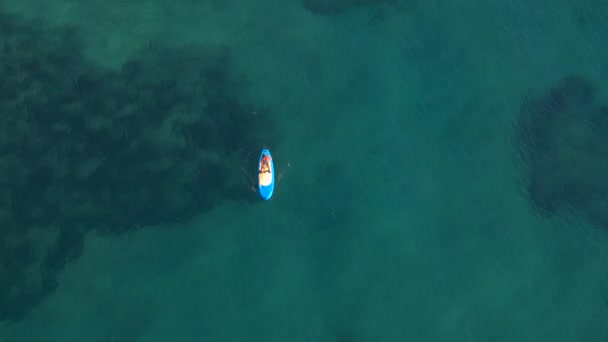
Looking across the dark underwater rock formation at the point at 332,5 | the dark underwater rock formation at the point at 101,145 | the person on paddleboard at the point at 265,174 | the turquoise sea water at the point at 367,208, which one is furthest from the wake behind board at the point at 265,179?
the dark underwater rock formation at the point at 332,5

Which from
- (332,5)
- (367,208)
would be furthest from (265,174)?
(332,5)

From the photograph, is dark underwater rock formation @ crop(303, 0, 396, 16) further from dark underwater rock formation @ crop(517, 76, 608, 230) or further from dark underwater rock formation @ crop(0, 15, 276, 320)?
dark underwater rock formation @ crop(517, 76, 608, 230)

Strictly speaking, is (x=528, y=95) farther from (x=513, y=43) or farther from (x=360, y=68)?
(x=360, y=68)

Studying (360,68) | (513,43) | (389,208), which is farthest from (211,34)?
(513,43)

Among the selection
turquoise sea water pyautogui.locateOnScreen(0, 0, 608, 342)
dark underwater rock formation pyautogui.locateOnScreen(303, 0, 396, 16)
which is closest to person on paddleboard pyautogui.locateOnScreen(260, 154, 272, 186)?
turquoise sea water pyautogui.locateOnScreen(0, 0, 608, 342)

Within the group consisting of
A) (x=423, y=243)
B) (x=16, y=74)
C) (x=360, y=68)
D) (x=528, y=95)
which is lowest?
(x=16, y=74)

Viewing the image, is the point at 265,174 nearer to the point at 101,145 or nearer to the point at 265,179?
the point at 265,179

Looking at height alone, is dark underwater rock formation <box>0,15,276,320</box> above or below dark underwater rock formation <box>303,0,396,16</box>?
below
